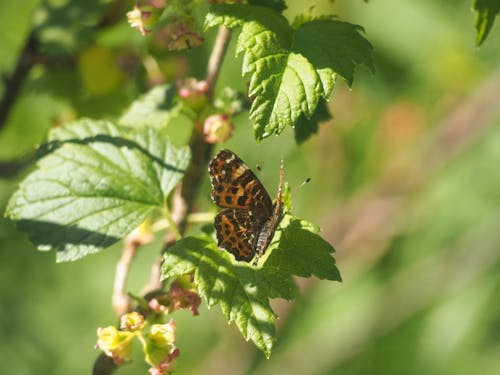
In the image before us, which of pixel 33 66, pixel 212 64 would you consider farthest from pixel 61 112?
pixel 212 64

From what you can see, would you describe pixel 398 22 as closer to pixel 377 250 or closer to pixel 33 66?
pixel 377 250

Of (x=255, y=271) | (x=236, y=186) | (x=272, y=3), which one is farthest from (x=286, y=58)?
(x=255, y=271)

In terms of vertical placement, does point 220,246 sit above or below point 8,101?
above

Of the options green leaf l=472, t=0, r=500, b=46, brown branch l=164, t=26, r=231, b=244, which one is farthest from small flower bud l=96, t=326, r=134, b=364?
green leaf l=472, t=0, r=500, b=46

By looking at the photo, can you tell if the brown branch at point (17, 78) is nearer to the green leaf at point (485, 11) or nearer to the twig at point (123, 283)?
the twig at point (123, 283)

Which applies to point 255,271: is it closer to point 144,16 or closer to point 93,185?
point 93,185

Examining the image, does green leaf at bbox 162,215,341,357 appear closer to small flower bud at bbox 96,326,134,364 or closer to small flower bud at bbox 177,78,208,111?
small flower bud at bbox 96,326,134,364

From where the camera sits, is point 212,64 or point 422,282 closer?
point 212,64
